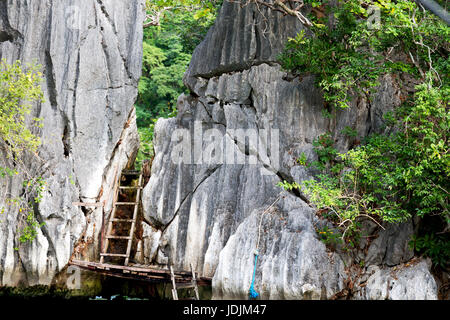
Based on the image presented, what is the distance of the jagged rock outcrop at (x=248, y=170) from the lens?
25.9 ft

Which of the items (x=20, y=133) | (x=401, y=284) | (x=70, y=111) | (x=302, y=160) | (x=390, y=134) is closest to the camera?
(x=401, y=284)

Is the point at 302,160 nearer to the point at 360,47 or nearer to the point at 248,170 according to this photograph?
the point at 248,170

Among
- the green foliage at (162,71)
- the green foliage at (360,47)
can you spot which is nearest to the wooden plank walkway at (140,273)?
the green foliage at (360,47)

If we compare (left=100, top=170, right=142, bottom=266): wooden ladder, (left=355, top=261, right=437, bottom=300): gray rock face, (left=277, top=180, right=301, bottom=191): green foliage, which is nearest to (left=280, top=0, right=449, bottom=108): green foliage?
(left=277, top=180, right=301, bottom=191): green foliage

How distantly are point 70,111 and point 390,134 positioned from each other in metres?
6.29

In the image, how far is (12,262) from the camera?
8.55 m

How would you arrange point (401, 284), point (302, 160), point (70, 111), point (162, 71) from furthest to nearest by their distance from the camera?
point (162, 71)
point (70, 111)
point (302, 160)
point (401, 284)

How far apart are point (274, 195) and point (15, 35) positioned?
5971mm

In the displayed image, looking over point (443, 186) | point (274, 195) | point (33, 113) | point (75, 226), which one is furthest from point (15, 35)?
point (443, 186)

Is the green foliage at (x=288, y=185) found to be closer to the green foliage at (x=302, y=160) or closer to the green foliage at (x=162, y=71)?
the green foliage at (x=302, y=160)

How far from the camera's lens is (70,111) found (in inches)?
374

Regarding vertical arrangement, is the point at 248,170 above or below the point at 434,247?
above

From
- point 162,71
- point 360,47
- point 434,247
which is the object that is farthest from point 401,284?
point 162,71

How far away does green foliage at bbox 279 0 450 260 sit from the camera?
6.89m
